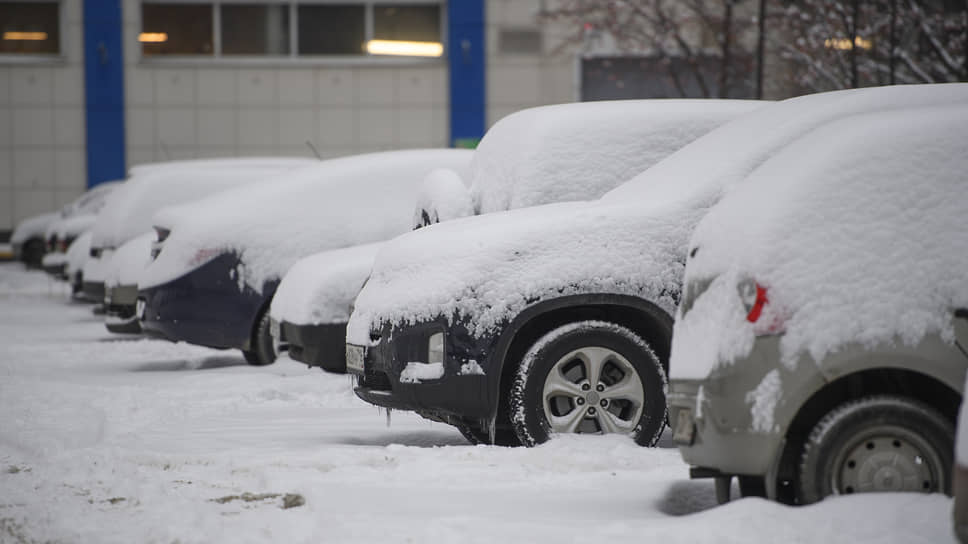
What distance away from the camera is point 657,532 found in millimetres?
5102

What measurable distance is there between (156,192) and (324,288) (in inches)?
Result: 243

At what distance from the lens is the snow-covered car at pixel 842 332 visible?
494 centimetres

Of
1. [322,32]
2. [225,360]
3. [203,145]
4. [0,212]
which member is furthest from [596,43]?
[225,360]

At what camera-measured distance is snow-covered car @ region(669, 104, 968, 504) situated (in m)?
4.94

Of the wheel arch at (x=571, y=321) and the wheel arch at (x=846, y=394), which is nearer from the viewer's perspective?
the wheel arch at (x=846, y=394)

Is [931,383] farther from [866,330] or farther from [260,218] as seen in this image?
[260,218]

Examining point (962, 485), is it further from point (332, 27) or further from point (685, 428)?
point (332, 27)

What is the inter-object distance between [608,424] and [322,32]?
2854cm

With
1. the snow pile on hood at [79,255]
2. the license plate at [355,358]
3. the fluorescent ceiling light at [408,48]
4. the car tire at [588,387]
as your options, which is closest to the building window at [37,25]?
the fluorescent ceiling light at [408,48]

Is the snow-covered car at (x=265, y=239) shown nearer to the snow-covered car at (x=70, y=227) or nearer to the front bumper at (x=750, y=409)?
the front bumper at (x=750, y=409)

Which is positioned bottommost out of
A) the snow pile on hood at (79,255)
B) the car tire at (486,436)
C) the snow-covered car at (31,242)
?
the snow-covered car at (31,242)

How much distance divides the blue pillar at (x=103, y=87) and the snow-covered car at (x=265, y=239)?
2436 centimetres

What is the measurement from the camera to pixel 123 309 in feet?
42.6

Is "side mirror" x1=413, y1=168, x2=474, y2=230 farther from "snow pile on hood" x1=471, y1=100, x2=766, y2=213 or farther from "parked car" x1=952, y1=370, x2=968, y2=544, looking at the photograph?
"parked car" x1=952, y1=370, x2=968, y2=544
